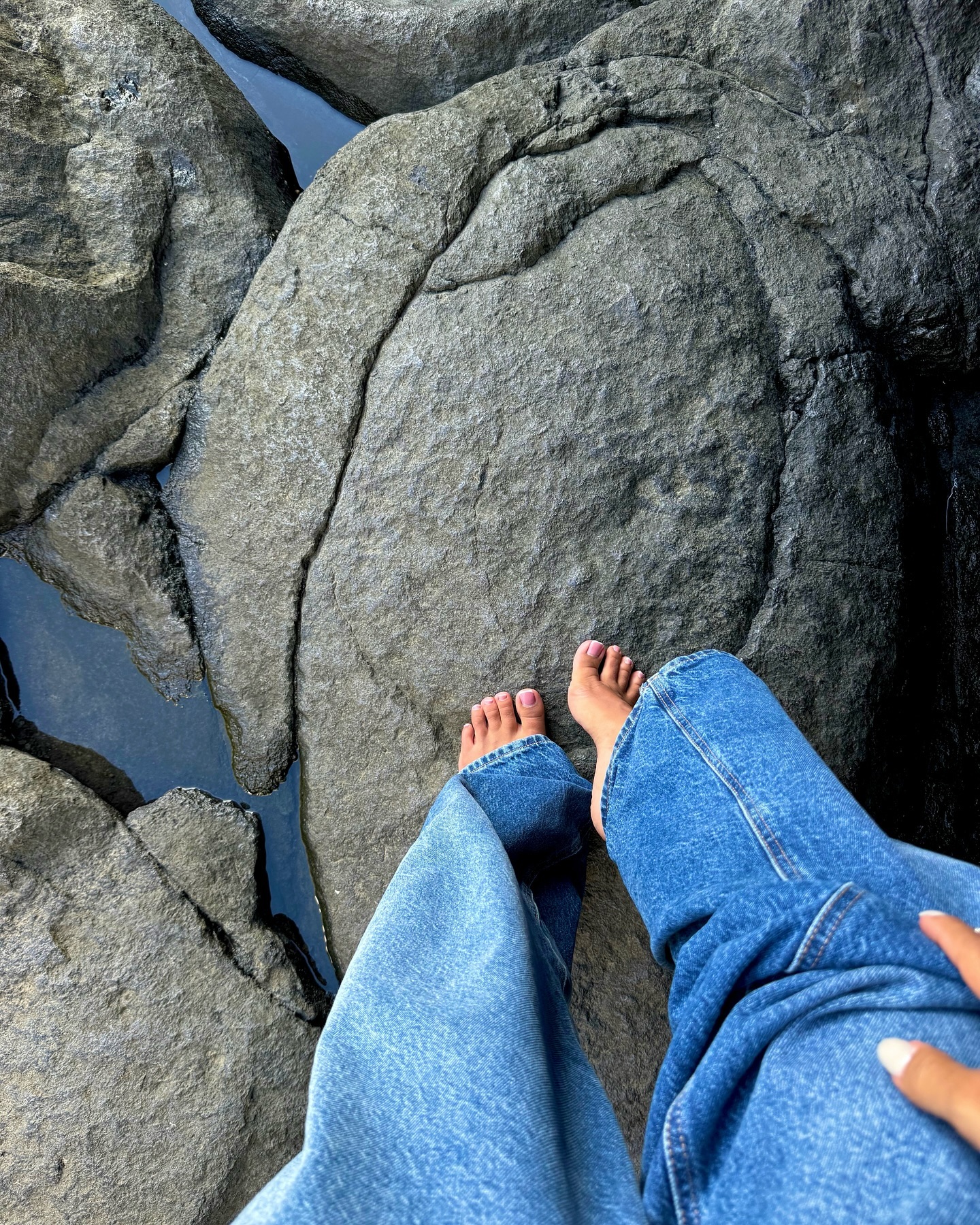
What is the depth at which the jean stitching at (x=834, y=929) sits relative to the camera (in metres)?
0.95

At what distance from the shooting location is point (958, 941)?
0.92 m

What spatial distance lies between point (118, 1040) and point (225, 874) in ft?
1.14

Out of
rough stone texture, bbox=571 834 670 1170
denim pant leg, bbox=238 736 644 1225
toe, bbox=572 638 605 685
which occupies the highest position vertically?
toe, bbox=572 638 605 685

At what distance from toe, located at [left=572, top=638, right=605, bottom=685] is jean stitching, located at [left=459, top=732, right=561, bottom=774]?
152 millimetres

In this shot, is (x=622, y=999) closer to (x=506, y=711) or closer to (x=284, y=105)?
(x=506, y=711)

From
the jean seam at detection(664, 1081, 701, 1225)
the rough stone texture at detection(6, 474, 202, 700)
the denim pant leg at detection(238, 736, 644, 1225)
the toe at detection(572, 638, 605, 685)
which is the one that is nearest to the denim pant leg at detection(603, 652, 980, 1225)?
the jean seam at detection(664, 1081, 701, 1225)

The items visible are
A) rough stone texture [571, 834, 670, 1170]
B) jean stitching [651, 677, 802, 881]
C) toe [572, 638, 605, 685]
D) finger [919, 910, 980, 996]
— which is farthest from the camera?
rough stone texture [571, 834, 670, 1170]

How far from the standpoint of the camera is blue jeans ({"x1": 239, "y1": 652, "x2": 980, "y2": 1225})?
0.83m

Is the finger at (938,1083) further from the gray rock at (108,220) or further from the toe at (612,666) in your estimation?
the gray rock at (108,220)

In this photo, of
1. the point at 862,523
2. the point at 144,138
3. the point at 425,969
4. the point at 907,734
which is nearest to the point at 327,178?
the point at 144,138

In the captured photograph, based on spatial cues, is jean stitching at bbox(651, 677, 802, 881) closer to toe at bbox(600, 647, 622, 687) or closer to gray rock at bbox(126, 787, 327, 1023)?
toe at bbox(600, 647, 622, 687)

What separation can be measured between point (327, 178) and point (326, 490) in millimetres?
704

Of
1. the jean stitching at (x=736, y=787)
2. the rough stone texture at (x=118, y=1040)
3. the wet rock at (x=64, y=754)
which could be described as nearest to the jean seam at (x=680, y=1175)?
the jean stitching at (x=736, y=787)

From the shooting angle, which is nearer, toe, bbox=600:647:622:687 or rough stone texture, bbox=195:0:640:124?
toe, bbox=600:647:622:687
